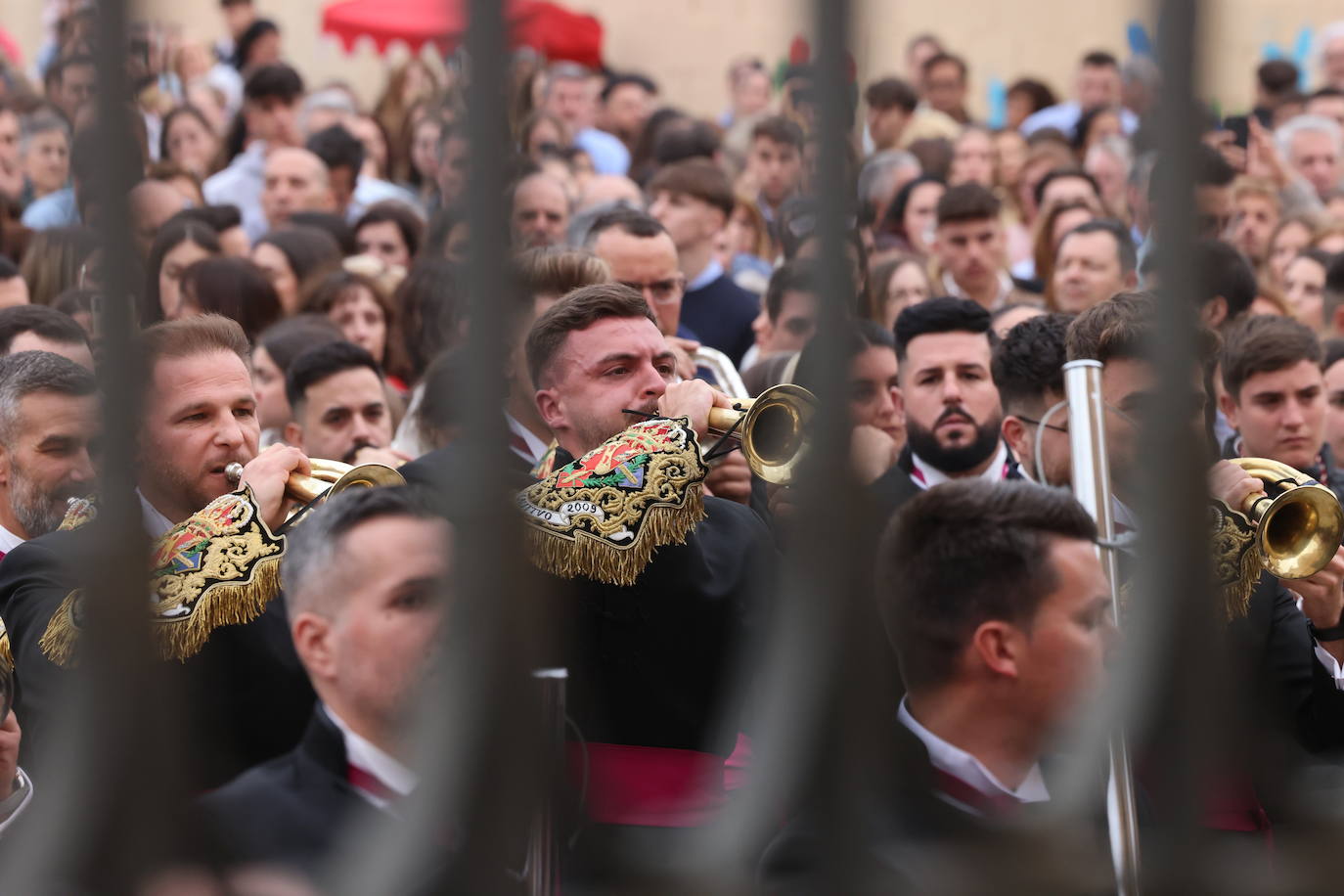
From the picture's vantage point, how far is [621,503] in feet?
11.8

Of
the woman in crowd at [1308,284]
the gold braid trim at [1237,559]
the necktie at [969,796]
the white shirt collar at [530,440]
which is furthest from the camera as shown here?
the woman in crowd at [1308,284]

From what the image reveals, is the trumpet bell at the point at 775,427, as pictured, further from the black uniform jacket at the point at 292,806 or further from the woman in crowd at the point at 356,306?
the woman in crowd at the point at 356,306

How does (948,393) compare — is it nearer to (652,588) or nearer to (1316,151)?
(652,588)

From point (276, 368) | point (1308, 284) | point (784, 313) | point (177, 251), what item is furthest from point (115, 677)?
point (1308, 284)

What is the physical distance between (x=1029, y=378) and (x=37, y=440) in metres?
2.36

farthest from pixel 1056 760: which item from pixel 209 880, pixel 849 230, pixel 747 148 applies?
pixel 747 148

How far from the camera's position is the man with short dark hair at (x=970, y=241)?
7.75 metres

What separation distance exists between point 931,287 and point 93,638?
587 centimetres

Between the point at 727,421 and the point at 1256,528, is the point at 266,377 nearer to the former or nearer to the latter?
the point at 727,421

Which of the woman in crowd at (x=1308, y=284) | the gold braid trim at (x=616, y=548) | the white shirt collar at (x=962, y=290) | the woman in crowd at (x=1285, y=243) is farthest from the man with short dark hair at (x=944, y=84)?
the gold braid trim at (x=616, y=548)

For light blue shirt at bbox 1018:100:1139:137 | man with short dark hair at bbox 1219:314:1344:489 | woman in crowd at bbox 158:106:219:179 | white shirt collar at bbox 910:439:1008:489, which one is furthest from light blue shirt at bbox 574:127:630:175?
man with short dark hair at bbox 1219:314:1344:489

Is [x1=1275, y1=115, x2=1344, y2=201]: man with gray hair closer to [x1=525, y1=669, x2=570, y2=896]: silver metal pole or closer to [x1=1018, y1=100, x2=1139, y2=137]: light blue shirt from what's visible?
[x1=1018, y1=100, x2=1139, y2=137]: light blue shirt

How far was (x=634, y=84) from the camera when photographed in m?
11.8

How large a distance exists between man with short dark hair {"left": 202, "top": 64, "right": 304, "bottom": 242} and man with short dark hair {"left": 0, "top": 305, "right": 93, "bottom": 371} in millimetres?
4207
